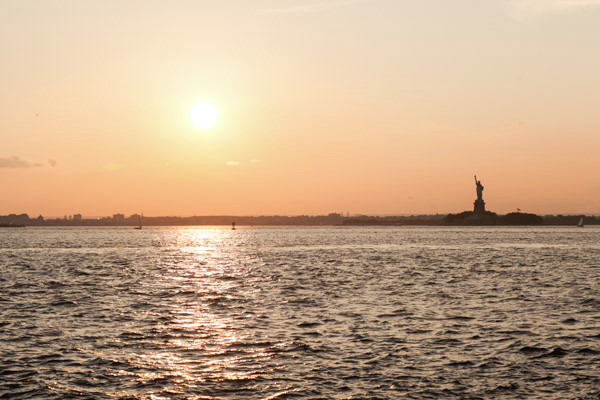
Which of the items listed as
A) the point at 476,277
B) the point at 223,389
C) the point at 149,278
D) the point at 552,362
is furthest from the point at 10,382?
the point at 476,277

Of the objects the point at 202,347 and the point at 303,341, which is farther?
the point at 303,341

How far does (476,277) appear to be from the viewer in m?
68.6

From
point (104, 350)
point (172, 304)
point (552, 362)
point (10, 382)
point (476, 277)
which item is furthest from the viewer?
point (476, 277)

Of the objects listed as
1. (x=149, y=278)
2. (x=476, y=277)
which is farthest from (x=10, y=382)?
(x=476, y=277)

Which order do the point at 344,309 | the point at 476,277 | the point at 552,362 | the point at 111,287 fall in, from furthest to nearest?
the point at 476,277
the point at 111,287
the point at 344,309
the point at 552,362

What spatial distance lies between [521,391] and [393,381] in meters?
4.44

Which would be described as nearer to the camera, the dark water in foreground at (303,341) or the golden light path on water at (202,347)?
the dark water in foreground at (303,341)

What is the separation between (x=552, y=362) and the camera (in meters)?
26.8

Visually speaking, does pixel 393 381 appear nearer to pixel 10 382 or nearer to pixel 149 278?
pixel 10 382

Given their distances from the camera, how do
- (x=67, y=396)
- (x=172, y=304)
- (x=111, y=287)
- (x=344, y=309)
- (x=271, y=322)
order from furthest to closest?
(x=111, y=287)
(x=172, y=304)
(x=344, y=309)
(x=271, y=322)
(x=67, y=396)

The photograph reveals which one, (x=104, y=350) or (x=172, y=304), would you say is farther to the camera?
(x=172, y=304)

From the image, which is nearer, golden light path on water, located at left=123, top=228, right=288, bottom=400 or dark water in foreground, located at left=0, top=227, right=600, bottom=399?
dark water in foreground, located at left=0, top=227, right=600, bottom=399

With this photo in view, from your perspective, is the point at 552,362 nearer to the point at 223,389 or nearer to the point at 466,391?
the point at 466,391

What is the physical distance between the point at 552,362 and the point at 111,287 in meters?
43.2
